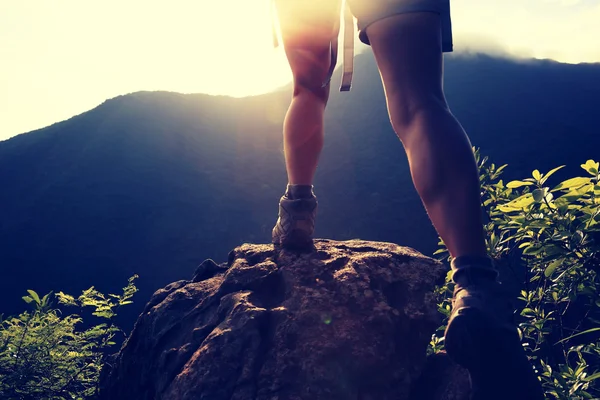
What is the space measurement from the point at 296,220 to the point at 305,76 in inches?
25.4

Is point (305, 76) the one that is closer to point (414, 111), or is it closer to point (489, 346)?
point (414, 111)

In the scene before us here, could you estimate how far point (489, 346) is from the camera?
1.03 meters

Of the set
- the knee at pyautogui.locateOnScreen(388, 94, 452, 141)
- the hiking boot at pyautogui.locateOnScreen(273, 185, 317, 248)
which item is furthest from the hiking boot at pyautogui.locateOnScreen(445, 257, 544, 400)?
the hiking boot at pyautogui.locateOnScreen(273, 185, 317, 248)

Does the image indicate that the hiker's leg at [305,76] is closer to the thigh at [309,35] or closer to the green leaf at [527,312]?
the thigh at [309,35]

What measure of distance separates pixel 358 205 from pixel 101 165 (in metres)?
14.0

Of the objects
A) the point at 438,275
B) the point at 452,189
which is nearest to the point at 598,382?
the point at 438,275

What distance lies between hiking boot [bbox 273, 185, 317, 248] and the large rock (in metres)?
0.08

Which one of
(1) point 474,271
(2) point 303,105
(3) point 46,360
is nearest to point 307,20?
(2) point 303,105

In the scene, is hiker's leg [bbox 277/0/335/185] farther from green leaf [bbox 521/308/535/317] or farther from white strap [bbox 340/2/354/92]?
green leaf [bbox 521/308/535/317]

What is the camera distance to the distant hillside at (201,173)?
823 inches

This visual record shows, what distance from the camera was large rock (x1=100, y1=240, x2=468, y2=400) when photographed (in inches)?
61.4

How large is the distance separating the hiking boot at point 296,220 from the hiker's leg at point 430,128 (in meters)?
0.75

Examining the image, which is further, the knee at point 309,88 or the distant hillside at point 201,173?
the distant hillside at point 201,173

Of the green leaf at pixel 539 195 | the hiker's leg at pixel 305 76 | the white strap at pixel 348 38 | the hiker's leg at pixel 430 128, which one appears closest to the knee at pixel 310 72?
the hiker's leg at pixel 305 76
